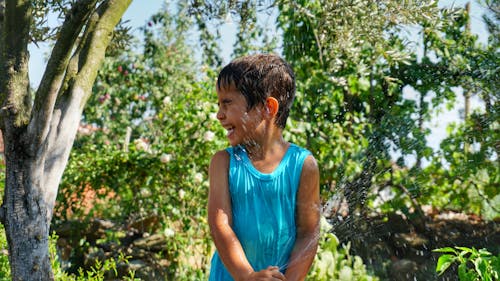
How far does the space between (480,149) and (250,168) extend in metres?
3.29

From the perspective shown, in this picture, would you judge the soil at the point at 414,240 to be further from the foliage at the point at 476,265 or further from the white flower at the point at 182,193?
the foliage at the point at 476,265

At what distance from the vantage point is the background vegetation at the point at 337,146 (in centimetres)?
426

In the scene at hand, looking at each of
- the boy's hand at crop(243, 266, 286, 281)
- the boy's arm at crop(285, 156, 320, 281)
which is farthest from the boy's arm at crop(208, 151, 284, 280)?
the boy's arm at crop(285, 156, 320, 281)

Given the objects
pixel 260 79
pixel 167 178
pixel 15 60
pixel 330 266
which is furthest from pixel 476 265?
pixel 167 178

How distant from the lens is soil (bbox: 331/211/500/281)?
17.0 ft

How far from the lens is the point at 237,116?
189 centimetres

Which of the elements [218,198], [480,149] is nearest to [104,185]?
[480,149]

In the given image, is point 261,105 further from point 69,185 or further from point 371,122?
point 69,185

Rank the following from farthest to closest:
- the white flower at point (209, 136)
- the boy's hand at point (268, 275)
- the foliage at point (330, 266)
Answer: the white flower at point (209, 136) < the foliage at point (330, 266) < the boy's hand at point (268, 275)

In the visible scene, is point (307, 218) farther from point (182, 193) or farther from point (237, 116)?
point (182, 193)

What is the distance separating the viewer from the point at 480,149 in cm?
478

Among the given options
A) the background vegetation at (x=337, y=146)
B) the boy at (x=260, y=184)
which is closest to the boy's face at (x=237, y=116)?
the boy at (x=260, y=184)

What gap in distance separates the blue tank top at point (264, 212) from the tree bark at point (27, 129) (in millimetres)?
1233

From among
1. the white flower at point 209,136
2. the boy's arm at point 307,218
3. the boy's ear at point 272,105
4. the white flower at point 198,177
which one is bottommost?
the boy's arm at point 307,218
